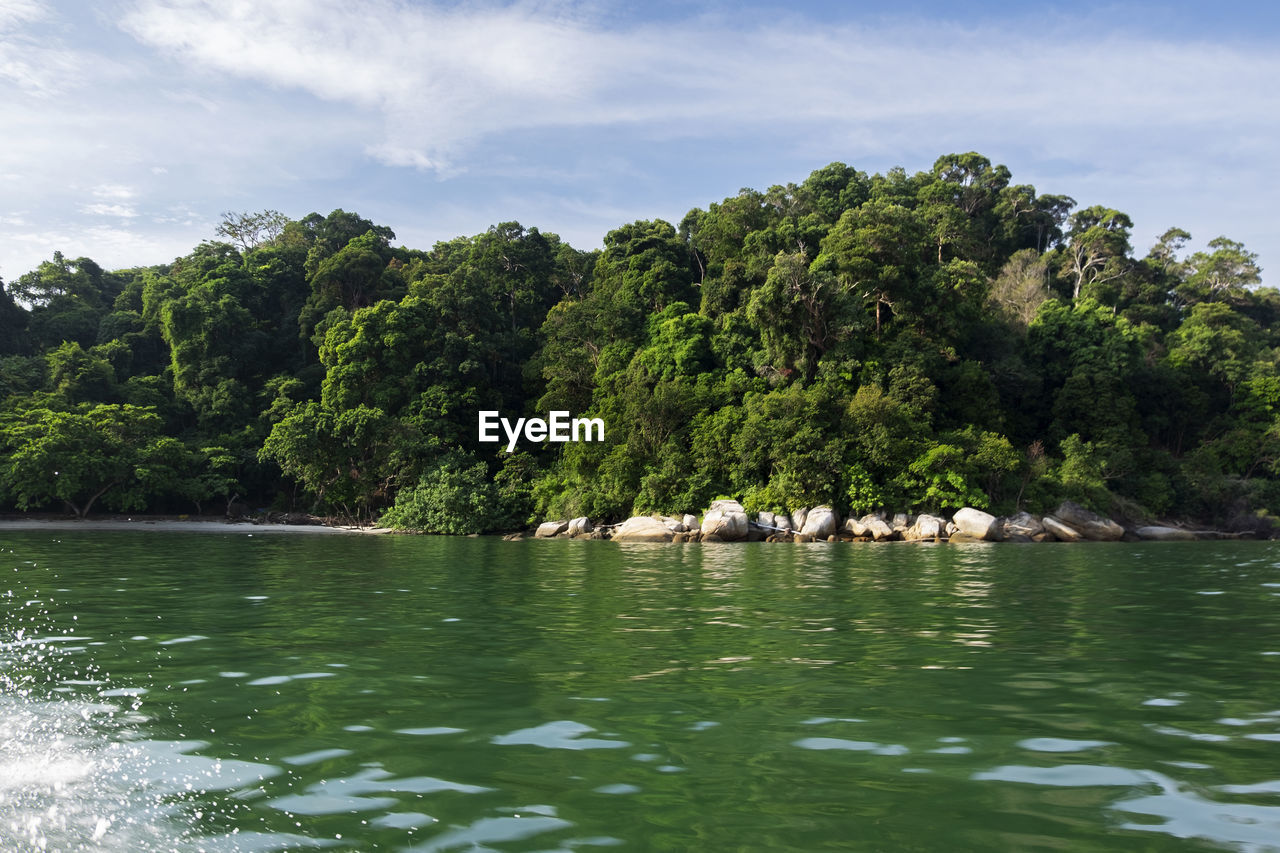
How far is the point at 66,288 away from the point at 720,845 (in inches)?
2708

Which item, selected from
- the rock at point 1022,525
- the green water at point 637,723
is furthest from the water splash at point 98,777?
the rock at point 1022,525

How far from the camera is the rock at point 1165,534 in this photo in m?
33.8

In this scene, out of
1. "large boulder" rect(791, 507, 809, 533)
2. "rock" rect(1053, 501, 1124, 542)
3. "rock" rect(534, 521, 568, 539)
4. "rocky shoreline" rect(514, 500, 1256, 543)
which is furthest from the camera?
"rock" rect(534, 521, 568, 539)

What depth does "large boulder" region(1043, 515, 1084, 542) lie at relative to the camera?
32.4 m

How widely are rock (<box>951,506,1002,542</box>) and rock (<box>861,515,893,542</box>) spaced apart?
8.59ft

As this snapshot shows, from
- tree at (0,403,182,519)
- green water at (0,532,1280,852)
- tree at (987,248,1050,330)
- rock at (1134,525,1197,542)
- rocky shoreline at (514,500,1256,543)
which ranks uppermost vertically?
tree at (987,248,1050,330)

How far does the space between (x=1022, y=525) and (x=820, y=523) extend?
8.32 metres

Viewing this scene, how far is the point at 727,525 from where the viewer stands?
31281 mm

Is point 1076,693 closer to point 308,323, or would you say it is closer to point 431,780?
point 431,780

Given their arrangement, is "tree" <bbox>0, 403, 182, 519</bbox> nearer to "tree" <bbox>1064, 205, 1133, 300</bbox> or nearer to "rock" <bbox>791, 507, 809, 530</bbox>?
"rock" <bbox>791, 507, 809, 530</bbox>

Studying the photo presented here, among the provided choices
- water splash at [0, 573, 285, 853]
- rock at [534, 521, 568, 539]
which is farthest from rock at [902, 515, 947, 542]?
water splash at [0, 573, 285, 853]

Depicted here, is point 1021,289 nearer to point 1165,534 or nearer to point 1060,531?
point 1165,534

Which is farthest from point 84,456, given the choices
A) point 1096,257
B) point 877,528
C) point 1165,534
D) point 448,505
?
point 1096,257

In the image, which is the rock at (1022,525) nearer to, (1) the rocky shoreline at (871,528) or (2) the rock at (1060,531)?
(1) the rocky shoreline at (871,528)
